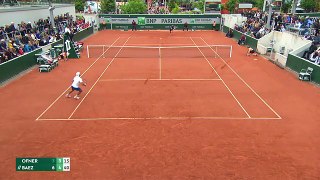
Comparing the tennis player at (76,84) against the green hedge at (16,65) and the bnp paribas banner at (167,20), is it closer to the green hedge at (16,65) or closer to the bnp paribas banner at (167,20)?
the green hedge at (16,65)

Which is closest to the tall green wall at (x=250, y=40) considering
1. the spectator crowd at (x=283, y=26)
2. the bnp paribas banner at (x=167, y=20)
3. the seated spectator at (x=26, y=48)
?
the spectator crowd at (x=283, y=26)

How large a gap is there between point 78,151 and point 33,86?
962 centimetres

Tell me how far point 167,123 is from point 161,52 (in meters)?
17.2

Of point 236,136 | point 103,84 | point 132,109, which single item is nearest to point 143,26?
Answer: point 103,84

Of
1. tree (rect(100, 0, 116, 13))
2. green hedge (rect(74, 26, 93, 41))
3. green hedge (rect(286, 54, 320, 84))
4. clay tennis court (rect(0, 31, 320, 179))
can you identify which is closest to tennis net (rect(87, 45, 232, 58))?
green hedge (rect(74, 26, 93, 41))

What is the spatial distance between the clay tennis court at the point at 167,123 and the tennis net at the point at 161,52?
5000 mm

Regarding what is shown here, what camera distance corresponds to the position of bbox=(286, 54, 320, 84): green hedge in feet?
62.8

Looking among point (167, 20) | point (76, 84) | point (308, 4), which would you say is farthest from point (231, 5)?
point (76, 84)

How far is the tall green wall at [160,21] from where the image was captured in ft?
161

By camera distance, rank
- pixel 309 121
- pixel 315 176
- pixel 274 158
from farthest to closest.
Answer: pixel 309 121 → pixel 274 158 → pixel 315 176

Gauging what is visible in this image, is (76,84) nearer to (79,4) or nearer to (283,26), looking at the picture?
(283,26)

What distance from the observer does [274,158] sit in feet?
34.6

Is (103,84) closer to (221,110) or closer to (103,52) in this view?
(221,110)

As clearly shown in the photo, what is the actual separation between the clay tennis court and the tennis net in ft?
16.4
